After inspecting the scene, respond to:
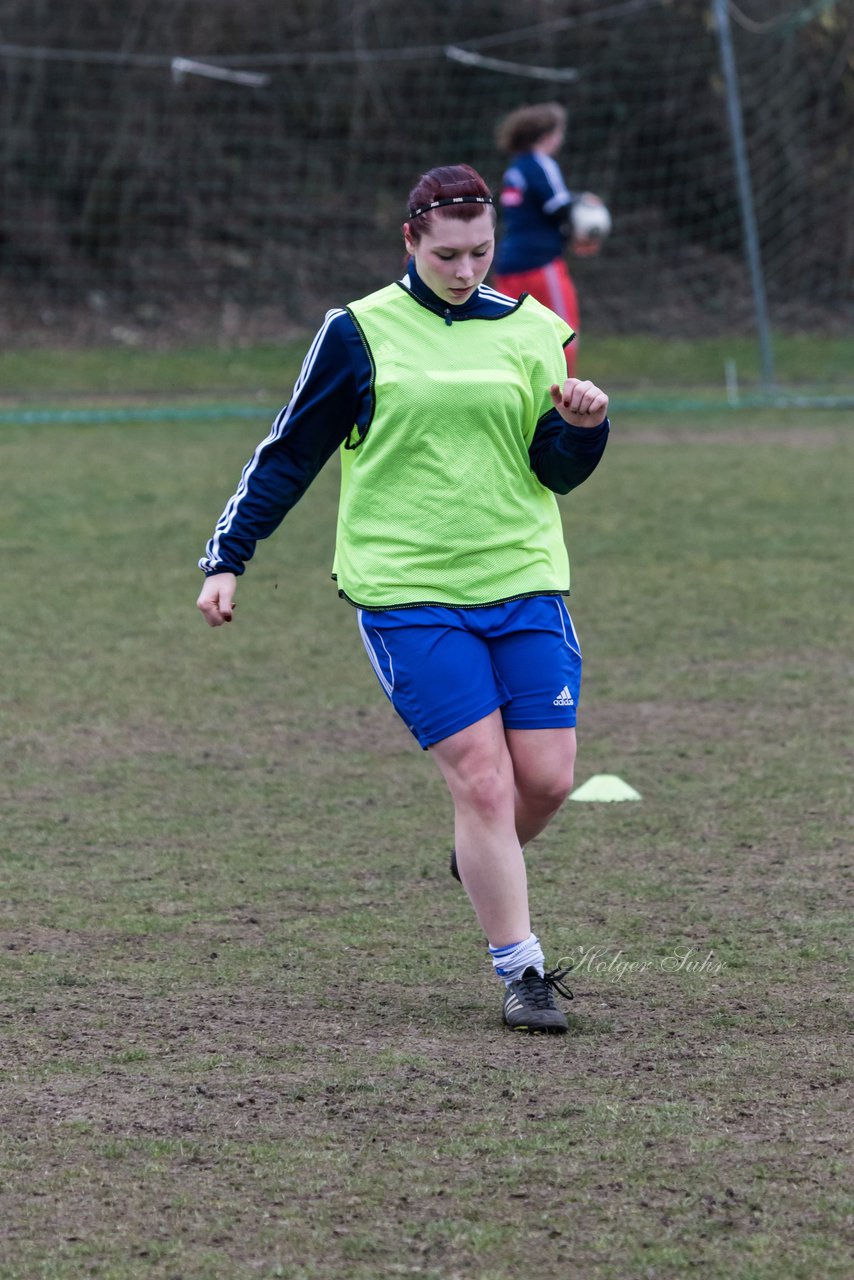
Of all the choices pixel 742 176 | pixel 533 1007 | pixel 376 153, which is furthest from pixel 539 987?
pixel 376 153

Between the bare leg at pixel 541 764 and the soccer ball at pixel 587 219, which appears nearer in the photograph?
the bare leg at pixel 541 764

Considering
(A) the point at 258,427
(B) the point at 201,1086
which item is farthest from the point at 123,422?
(B) the point at 201,1086

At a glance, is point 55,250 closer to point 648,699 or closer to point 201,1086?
point 648,699

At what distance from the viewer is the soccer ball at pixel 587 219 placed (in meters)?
12.3

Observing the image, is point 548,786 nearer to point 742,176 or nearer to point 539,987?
point 539,987

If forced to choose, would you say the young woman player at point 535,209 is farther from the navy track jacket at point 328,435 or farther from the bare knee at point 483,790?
the bare knee at point 483,790

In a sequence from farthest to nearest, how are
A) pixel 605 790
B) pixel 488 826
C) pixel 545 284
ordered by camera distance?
pixel 545 284, pixel 605 790, pixel 488 826

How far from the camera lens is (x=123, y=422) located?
1568cm

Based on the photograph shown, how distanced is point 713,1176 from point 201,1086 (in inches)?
41.4

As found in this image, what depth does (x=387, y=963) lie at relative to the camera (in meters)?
4.39

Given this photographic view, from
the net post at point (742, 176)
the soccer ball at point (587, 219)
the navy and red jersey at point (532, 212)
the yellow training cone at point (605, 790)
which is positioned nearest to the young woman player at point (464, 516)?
the yellow training cone at point (605, 790)

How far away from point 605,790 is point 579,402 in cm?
222

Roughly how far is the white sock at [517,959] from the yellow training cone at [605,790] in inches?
71.3

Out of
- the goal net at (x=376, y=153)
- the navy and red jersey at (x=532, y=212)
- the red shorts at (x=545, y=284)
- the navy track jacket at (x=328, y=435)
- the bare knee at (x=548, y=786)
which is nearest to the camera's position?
the navy track jacket at (x=328, y=435)
